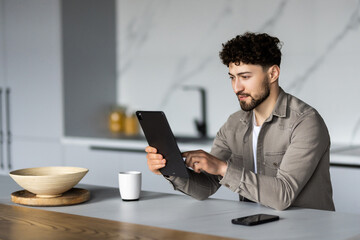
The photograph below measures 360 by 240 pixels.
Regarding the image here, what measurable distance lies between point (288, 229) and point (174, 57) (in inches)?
120

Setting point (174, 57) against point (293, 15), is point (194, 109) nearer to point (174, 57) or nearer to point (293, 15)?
point (174, 57)

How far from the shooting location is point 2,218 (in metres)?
1.87

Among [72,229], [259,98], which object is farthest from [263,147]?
[72,229]

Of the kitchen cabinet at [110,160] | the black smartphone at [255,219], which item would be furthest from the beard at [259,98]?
the kitchen cabinet at [110,160]

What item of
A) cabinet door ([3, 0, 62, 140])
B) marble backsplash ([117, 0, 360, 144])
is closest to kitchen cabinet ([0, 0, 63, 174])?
cabinet door ([3, 0, 62, 140])

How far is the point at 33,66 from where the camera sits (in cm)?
454

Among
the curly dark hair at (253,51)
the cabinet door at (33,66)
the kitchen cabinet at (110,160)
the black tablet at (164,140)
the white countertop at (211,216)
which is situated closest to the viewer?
the white countertop at (211,216)

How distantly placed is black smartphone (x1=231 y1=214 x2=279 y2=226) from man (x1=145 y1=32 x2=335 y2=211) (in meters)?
0.19

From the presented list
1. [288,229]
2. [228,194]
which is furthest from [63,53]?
[288,229]

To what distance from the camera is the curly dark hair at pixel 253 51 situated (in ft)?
7.49

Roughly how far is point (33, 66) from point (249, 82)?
8.71 feet

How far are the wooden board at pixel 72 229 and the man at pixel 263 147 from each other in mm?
435

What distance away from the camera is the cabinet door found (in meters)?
4.40

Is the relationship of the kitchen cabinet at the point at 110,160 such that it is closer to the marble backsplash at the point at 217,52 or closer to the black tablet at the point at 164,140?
the marble backsplash at the point at 217,52
